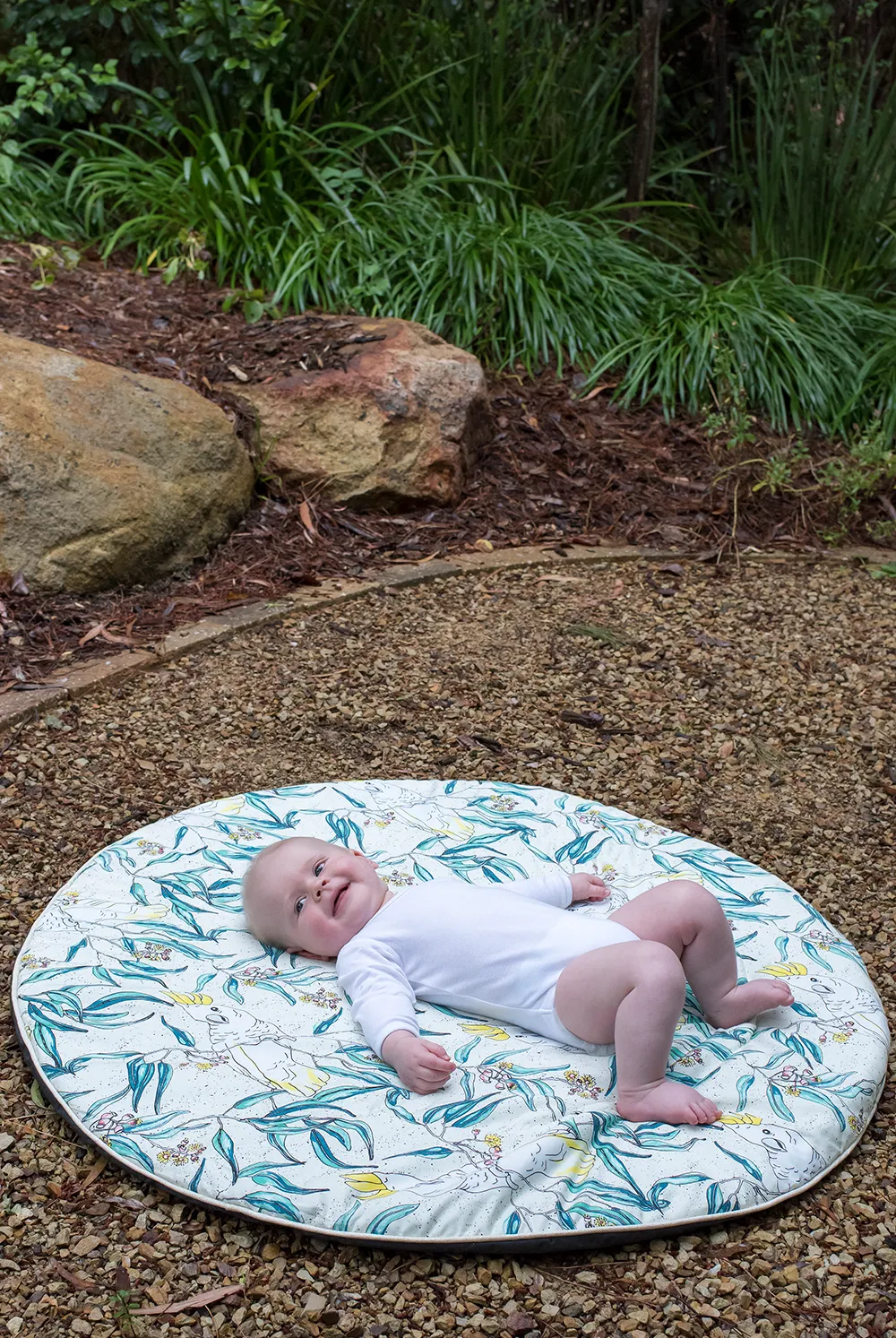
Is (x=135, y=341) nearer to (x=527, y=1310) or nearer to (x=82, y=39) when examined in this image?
(x=82, y=39)

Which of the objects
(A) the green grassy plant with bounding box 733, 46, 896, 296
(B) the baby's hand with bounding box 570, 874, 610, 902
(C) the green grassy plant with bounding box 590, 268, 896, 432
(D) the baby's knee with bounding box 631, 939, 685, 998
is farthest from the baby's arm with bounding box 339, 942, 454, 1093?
(A) the green grassy plant with bounding box 733, 46, 896, 296

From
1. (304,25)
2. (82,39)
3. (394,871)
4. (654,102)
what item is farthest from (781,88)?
(394,871)

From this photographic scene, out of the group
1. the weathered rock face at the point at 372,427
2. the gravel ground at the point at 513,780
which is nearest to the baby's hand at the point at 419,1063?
the gravel ground at the point at 513,780

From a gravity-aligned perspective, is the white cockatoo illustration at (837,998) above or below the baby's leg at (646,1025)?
below

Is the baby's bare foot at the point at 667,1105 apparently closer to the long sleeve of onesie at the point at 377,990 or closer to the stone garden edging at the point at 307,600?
the long sleeve of onesie at the point at 377,990

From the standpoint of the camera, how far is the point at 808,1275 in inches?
70.7

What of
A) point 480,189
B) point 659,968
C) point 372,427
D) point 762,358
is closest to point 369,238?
point 480,189

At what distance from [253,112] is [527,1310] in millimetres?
5395

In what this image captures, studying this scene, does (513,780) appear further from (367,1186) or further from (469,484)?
(469,484)

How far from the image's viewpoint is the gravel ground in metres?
1.75

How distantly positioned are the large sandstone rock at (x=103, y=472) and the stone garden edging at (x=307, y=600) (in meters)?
0.34

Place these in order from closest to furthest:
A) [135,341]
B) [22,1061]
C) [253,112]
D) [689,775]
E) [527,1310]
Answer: [527,1310]
[22,1061]
[689,775]
[135,341]
[253,112]

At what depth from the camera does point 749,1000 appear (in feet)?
7.05

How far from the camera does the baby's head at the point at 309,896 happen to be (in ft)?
7.44
